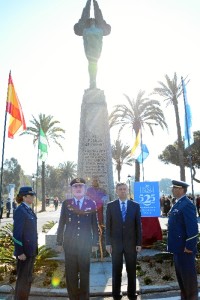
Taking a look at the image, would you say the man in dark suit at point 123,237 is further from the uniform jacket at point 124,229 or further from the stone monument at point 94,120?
the stone monument at point 94,120

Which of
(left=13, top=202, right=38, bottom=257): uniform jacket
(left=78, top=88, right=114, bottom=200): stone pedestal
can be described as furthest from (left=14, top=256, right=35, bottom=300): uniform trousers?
(left=78, top=88, right=114, bottom=200): stone pedestal

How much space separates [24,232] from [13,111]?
6.60m

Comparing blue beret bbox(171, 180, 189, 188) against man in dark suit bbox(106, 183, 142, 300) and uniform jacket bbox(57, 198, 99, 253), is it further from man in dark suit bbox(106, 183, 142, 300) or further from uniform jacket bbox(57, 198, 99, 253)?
uniform jacket bbox(57, 198, 99, 253)

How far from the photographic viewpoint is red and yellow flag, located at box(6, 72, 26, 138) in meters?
10.5

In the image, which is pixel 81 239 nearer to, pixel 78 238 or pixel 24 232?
pixel 78 238

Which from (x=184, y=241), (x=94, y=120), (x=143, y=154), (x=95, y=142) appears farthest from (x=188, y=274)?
(x=143, y=154)

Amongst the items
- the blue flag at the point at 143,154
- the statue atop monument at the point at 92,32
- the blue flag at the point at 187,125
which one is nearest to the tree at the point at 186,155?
the blue flag at the point at 143,154

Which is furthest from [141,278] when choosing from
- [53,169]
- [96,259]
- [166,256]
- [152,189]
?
[53,169]

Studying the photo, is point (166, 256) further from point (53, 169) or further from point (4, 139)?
point (53, 169)

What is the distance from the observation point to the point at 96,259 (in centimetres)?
820

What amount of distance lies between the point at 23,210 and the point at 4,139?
223 inches

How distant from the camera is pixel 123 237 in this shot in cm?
530

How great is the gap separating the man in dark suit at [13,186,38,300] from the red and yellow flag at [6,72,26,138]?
241 inches

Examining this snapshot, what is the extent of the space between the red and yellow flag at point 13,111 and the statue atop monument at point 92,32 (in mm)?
2555
